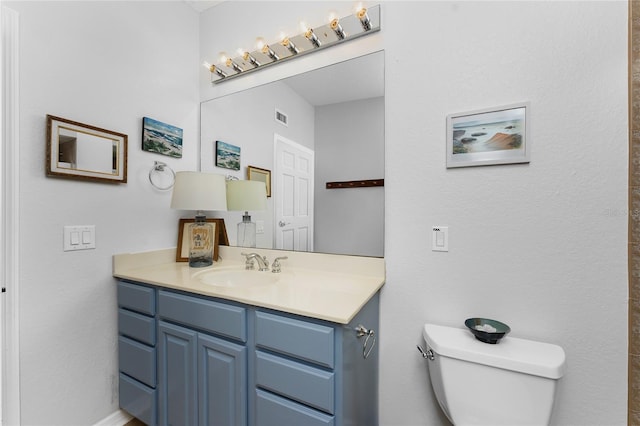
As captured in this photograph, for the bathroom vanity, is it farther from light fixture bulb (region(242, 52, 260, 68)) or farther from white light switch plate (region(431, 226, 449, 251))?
light fixture bulb (region(242, 52, 260, 68))

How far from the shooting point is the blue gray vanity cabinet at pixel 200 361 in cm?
106

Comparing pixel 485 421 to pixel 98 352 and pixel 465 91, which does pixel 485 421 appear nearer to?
pixel 465 91

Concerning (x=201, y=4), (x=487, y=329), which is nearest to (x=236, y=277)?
(x=487, y=329)

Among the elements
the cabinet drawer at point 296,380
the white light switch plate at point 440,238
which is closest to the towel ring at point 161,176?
the cabinet drawer at point 296,380

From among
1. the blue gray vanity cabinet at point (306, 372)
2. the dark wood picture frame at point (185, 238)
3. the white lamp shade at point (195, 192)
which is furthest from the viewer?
the dark wood picture frame at point (185, 238)

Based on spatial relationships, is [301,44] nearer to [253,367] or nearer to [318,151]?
[318,151]

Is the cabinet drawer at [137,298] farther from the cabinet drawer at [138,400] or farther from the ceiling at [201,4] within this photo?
the ceiling at [201,4]

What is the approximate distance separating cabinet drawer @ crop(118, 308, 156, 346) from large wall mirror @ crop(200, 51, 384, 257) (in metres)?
0.67

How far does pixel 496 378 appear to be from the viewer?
0.94 metres

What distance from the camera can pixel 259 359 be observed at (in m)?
1.02

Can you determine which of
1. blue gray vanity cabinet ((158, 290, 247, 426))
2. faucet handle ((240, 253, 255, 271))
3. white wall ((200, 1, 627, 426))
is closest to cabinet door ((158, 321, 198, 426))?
blue gray vanity cabinet ((158, 290, 247, 426))

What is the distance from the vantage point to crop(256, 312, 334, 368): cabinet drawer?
2.92 feet

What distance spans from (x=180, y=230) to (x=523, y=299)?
6.22 feet

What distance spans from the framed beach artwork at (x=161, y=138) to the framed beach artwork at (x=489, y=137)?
1613 millimetres
